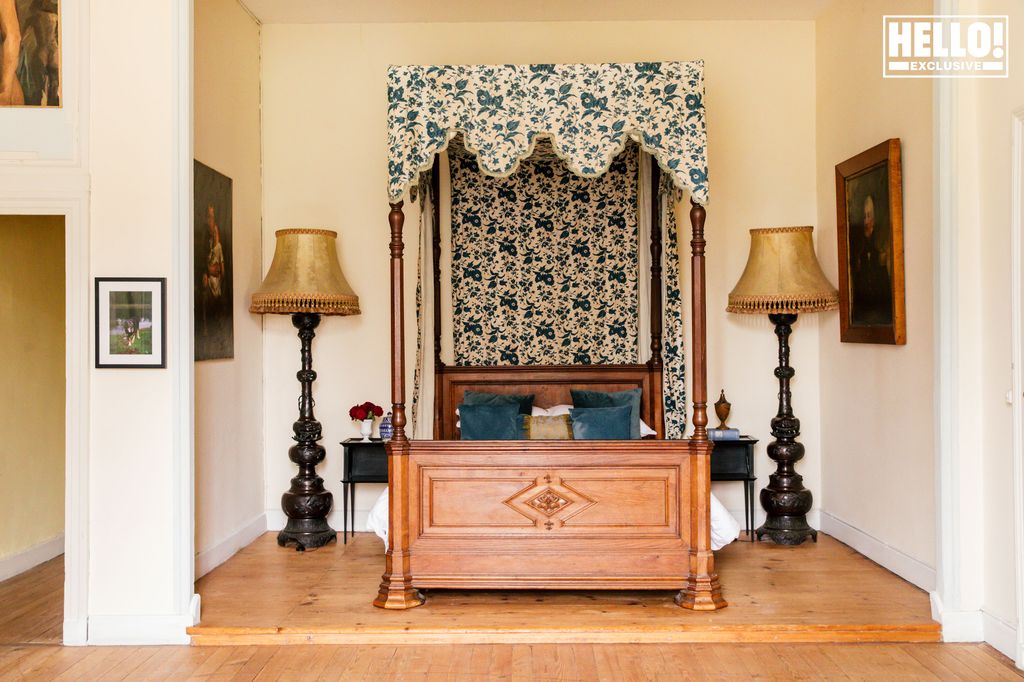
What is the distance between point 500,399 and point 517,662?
2.23 metres

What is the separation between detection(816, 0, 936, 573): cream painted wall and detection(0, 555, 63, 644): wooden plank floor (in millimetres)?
4437

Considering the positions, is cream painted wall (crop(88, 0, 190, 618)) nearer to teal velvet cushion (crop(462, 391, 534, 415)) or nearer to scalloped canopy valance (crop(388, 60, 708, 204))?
scalloped canopy valance (crop(388, 60, 708, 204))

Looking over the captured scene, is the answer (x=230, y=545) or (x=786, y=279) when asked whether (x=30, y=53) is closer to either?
(x=230, y=545)

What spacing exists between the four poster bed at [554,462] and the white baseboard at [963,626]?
1.02 m

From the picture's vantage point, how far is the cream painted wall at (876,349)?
15.0 ft

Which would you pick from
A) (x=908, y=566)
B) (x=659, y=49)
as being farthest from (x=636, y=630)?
(x=659, y=49)

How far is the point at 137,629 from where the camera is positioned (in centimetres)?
400

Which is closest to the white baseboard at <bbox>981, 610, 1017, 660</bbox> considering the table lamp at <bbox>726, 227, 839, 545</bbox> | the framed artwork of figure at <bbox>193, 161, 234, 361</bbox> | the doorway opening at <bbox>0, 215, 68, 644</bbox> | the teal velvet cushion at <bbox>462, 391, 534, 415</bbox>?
the table lamp at <bbox>726, 227, 839, 545</bbox>

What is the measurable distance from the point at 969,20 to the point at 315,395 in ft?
14.8

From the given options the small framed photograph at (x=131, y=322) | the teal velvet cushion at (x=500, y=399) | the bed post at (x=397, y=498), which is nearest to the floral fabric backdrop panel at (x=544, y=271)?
the teal velvet cushion at (x=500, y=399)

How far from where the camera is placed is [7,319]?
5348mm

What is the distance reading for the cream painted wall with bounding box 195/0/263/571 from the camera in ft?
16.7

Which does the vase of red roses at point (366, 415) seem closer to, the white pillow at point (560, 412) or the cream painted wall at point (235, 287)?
the white pillow at point (560, 412)

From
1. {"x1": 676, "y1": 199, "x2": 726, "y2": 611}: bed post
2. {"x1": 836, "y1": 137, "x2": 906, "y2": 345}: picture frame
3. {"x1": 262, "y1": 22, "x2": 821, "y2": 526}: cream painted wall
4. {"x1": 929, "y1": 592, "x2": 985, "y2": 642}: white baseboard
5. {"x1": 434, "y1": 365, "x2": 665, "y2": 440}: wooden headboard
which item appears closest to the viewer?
{"x1": 929, "y1": 592, "x2": 985, "y2": 642}: white baseboard
